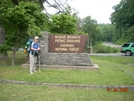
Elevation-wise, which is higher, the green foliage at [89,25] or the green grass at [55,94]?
the green foliage at [89,25]

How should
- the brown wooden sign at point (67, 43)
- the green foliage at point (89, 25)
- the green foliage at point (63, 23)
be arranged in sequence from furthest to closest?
the green foliage at point (89, 25)
the green foliage at point (63, 23)
the brown wooden sign at point (67, 43)

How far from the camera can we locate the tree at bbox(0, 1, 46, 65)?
10.5 metres

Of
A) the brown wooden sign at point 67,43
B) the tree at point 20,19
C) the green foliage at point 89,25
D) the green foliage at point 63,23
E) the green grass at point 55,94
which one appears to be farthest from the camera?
the green foliage at point 89,25

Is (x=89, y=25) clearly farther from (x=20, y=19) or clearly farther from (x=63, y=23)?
(x=20, y=19)

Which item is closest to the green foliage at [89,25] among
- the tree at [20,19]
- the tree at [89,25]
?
the tree at [89,25]

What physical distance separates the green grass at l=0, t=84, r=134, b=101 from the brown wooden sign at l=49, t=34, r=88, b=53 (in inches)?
172

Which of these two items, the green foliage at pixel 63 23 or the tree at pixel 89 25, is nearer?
the green foliage at pixel 63 23

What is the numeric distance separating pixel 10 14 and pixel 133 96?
24.9ft

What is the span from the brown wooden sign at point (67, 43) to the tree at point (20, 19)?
1187mm

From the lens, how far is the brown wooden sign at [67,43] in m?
11.1

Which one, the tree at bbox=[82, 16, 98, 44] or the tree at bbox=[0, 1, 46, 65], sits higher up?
the tree at bbox=[82, 16, 98, 44]

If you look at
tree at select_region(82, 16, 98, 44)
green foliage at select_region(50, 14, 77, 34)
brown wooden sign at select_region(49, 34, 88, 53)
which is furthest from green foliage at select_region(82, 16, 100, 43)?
brown wooden sign at select_region(49, 34, 88, 53)

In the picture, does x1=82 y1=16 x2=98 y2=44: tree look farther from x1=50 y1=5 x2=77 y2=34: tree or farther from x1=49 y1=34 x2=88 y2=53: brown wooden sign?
x1=49 y1=34 x2=88 y2=53: brown wooden sign

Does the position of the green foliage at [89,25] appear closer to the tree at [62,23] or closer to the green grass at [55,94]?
the tree at [62,23]
